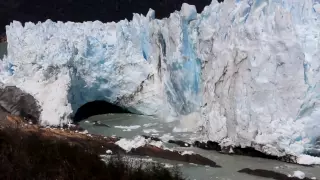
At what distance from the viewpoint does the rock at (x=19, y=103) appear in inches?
442

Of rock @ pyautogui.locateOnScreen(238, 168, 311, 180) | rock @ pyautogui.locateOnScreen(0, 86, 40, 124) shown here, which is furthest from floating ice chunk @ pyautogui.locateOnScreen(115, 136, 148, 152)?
rock @ pyautogui.locateOnScreen(0, 86, 40, 124)

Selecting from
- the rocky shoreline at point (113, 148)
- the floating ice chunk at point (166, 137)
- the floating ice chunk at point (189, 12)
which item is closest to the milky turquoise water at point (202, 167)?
the floating ice chunk at point (166, 137)

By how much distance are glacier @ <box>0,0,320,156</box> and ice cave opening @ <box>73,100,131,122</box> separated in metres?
0.22

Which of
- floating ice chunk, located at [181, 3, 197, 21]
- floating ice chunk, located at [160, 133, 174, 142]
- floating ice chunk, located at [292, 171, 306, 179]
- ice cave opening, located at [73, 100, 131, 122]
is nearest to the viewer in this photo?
floating ice chunk, located at [292, 171, 306, 179]

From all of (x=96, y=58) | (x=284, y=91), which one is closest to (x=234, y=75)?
(x=284, y=91)

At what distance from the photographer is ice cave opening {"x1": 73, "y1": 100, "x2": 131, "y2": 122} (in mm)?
12331

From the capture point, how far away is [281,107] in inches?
317

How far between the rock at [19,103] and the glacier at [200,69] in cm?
18

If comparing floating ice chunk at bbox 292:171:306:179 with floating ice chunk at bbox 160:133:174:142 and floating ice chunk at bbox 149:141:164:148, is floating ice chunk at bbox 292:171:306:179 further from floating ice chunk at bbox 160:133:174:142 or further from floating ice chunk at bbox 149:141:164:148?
floating ice chunk at bbox 160:133:174:142

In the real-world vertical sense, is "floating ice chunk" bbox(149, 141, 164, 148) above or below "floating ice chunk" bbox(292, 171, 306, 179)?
above

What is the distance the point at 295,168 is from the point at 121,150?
115 inches

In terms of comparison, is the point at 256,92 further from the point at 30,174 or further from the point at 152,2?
the point at 152,2

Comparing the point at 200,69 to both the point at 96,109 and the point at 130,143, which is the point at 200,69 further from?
the point at 96,109

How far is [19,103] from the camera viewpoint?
11555mm
